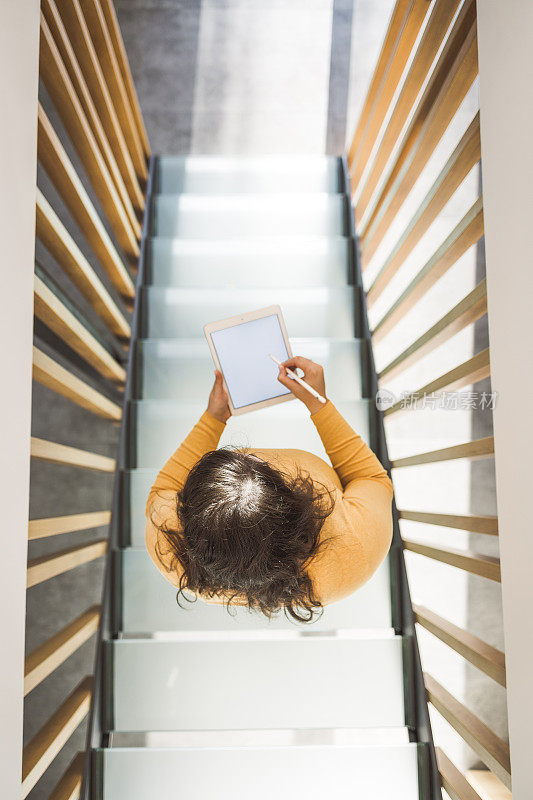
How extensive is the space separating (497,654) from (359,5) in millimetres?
3155

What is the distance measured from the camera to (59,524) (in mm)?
1378

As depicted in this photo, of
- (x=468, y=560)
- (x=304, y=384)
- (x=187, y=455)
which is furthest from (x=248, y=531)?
(x=468, y=560)

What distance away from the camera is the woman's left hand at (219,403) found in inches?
55.5

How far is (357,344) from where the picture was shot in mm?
2141

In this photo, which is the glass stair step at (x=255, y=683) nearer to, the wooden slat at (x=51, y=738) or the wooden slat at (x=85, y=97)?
the wooden slat at (x=51, y=738)

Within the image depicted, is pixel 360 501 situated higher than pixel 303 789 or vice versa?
pixel 360 501

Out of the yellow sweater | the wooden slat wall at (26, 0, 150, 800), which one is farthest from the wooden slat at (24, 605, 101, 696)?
the yellow sweater

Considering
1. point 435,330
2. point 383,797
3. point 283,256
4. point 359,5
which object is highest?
point 359,5

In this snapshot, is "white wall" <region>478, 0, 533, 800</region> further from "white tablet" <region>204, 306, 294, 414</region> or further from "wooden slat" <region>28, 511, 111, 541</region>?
"wooden slat" <region>28, 511, 111, 541</region>

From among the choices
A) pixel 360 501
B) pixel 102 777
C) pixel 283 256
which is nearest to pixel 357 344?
pixel 283 256

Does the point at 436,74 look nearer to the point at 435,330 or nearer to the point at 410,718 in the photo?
the point at 435,330

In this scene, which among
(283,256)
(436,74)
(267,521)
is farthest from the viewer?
(283,256)

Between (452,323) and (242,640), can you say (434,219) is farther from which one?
(242,640)

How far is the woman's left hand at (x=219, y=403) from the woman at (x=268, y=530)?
10.0 inches
